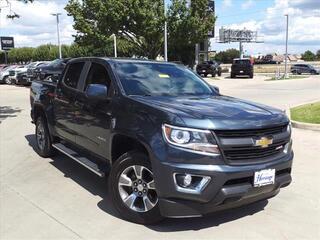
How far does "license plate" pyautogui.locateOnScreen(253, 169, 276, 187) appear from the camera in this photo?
15.3 feet

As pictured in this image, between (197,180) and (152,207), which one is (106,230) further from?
(197,180)

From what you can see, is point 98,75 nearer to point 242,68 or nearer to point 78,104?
point 78,104

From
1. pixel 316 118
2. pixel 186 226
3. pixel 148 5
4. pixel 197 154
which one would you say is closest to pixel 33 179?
pixel 186 226

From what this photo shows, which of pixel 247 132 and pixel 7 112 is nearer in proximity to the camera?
pixel 247 132

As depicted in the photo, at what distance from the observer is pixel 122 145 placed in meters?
5.47

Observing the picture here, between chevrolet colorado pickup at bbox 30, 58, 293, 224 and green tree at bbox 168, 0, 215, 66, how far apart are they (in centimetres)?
3681

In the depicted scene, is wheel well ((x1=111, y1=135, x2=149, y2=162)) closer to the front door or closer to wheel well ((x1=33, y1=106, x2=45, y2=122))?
the front door

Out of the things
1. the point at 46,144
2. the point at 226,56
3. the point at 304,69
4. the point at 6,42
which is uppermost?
the point at 6,42

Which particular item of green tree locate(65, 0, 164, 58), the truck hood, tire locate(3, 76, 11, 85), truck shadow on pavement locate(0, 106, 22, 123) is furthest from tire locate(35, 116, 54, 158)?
green tree locate(65, 0, 164, 58)

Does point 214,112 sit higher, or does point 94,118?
point 214,112

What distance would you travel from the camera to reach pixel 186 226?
499cm

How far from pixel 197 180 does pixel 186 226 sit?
759mm

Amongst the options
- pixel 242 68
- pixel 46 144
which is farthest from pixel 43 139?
pixel 242 68

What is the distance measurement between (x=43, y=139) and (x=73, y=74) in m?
1.75
